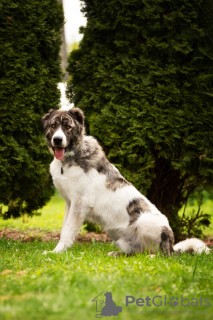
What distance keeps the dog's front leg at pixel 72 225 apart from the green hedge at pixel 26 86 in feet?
5.47

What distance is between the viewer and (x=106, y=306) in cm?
235

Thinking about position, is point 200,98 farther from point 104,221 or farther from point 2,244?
point 2,244

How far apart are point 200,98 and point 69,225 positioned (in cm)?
327

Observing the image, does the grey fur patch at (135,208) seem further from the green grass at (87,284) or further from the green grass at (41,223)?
the green grass at (41,223)

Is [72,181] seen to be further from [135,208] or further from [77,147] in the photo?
[135,208]

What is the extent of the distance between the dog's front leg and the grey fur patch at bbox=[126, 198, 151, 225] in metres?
0.65

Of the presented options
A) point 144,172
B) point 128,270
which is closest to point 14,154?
point 144,172

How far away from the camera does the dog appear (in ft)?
14.5

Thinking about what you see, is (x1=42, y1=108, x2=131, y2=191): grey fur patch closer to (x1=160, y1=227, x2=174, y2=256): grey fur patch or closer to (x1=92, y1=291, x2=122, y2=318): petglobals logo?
(x1=160, y1=227, x2=174, y2=256): grey fur patch

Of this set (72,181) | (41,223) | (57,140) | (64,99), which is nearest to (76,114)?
(57,140)

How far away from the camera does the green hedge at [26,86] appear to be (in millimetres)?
5648

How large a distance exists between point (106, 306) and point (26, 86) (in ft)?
14.6

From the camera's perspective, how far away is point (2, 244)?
5000 millimetres

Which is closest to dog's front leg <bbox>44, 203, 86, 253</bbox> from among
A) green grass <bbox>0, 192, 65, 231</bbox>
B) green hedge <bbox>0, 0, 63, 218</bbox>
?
green hedge <bbox>0, 0, 63, 218</bbox>
